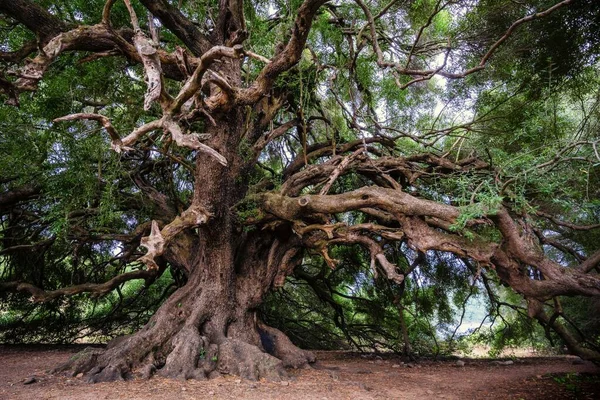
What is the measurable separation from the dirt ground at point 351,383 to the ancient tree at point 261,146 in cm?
40

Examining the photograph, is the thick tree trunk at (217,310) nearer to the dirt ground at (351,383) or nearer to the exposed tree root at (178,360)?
the exposed tree root at (178,360)

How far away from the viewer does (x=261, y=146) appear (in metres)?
6.80

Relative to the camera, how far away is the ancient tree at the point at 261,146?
4391mm

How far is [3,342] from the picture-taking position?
26.8 feet

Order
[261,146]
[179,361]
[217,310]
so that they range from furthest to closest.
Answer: [261,146], [217,310], [179,361]

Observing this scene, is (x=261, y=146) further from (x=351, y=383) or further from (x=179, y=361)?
(x=351, y=383)

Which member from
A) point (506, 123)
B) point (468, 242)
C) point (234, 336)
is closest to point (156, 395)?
point (234, 336)

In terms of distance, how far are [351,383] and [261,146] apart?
3930 millimetres

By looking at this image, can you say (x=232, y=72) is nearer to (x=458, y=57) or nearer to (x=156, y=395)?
(x=458, y=57)

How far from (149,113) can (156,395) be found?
4164 millimetres

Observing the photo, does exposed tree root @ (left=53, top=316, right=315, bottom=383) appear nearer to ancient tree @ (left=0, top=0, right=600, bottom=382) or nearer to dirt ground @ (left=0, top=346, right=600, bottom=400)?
ancient tree @ (left=0, top=0, right=600, bottom=382)

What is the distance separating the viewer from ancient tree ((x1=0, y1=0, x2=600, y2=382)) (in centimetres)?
439

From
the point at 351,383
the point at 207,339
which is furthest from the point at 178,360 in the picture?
the point at 351,383

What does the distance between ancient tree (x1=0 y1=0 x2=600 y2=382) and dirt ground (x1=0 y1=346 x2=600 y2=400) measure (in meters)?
0.40
